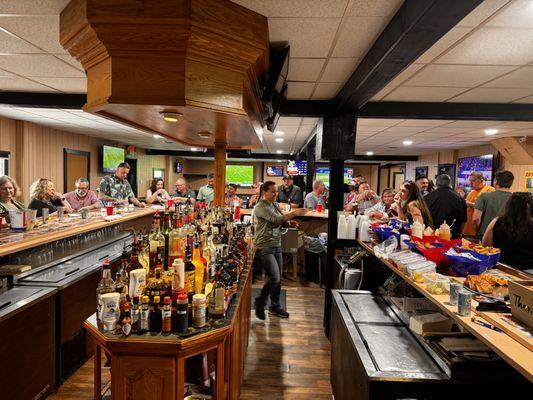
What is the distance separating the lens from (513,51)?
235 cm

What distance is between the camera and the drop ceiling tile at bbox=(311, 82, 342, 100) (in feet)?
10.6

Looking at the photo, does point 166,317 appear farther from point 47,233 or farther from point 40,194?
point 40,194

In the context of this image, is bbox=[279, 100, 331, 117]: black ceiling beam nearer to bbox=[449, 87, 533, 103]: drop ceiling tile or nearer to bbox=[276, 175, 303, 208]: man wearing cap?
bbox=[449, 87, 533, 103]: drop ceiling tile

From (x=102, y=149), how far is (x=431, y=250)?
9014mm

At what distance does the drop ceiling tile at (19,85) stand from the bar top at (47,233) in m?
1.55

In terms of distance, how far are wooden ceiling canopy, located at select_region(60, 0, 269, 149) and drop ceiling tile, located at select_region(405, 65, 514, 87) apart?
1666mm

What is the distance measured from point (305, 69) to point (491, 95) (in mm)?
2178

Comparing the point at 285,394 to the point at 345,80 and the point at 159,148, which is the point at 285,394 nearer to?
the point at 345,80

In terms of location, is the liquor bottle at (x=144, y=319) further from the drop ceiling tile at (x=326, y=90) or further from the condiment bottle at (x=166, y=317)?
the drop ceiling tile at (x=326, y=90)

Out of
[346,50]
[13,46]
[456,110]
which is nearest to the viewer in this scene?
[346,50]

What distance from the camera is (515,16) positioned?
1849 mm

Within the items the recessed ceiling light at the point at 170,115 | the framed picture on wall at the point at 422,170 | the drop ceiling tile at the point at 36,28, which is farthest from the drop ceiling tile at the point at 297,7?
the framed picture on wall at the point at 422,170

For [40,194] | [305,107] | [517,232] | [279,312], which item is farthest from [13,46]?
[517,232]

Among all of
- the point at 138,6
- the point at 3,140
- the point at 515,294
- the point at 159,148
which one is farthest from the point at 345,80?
the point at 159,148
